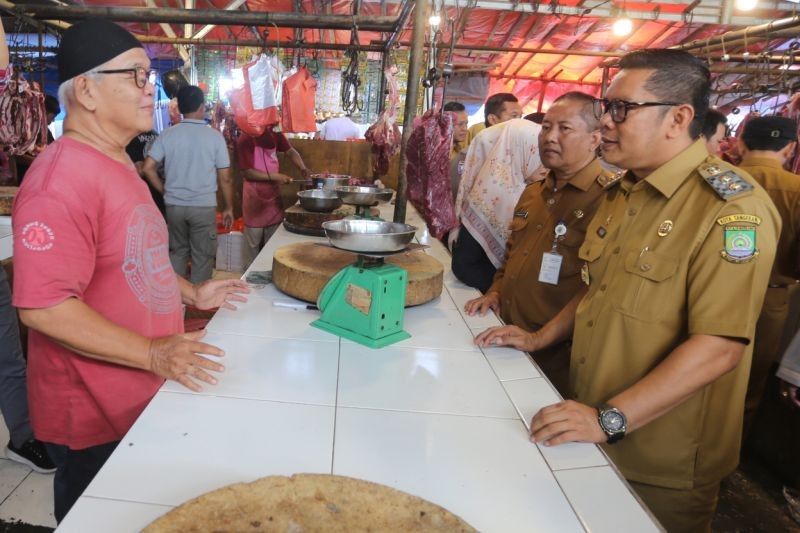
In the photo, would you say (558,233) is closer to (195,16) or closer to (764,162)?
(764,162)

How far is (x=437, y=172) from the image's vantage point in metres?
3.12

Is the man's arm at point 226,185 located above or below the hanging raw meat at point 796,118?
below

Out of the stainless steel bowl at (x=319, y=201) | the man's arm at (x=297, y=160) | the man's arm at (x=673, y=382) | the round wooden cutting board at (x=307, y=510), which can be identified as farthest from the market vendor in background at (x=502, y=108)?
the round wooden cutting board at (x=307, y=510)

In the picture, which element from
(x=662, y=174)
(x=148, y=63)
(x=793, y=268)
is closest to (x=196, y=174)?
(x=148, y=63)

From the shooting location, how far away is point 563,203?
226cm

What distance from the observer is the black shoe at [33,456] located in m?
2.38

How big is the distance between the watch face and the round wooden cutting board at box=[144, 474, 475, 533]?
0.54 meters

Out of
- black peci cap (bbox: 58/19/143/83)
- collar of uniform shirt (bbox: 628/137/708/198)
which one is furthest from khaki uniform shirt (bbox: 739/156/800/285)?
black peci cap (bbox: 58/19/143/83)

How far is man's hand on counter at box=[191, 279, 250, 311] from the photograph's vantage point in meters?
1.90

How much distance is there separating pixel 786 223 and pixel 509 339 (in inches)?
101

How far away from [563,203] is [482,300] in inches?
23.1

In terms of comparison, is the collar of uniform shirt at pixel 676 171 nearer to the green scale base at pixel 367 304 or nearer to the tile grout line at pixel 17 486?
the green scale base at pixel 367 304

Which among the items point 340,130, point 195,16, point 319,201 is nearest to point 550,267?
point 319,201

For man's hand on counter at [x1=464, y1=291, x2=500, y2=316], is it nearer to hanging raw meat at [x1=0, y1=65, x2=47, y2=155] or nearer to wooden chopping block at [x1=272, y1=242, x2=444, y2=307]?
wooden chopping block at [x1=272, y1=242, x2=444, y2=307]
